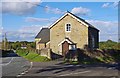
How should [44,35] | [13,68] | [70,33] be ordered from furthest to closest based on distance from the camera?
[44,35] → [70,33] → [13,68]

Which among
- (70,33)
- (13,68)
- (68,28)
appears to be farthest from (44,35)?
(13,68)

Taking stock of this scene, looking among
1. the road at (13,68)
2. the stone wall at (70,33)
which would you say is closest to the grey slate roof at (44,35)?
the stone wall at (70,33)

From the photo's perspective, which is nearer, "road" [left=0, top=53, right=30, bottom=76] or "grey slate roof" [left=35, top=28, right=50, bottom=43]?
"road" [left=0, top=53, right=30, bottom=76]

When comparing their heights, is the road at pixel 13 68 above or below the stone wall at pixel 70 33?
below

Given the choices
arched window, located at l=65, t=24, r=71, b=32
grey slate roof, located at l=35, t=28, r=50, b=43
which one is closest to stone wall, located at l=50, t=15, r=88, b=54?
arched window, located at l=65, t=24, r=71, b=32

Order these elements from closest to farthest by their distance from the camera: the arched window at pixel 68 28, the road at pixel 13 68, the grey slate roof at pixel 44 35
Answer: the road at pixel 13 68, the arched window at pixel 68 28, the grey slate roof at pixel 44 35

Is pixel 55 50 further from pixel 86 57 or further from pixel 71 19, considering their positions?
pixel 86 57

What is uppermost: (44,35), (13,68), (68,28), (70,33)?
(68,28)

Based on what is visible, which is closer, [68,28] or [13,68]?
[13,68]

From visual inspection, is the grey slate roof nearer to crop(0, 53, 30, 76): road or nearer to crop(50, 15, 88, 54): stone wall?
crop(50, 15, 88, 54): stone wall

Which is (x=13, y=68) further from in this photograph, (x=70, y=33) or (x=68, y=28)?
(x=68, y=28)

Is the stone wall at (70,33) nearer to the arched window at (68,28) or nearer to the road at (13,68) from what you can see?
the arched window at (68,28)

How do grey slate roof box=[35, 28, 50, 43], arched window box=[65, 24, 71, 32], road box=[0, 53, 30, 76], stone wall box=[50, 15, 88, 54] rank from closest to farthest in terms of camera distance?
road box=[0, 53, 30, 76] → stone wall box=[50, 15, 88, 54] → arched window box=[65, 24, 71, 32] → grey slate roof box=[35, 28, 50, 43]

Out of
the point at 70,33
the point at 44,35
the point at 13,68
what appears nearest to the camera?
the point at 13,68
